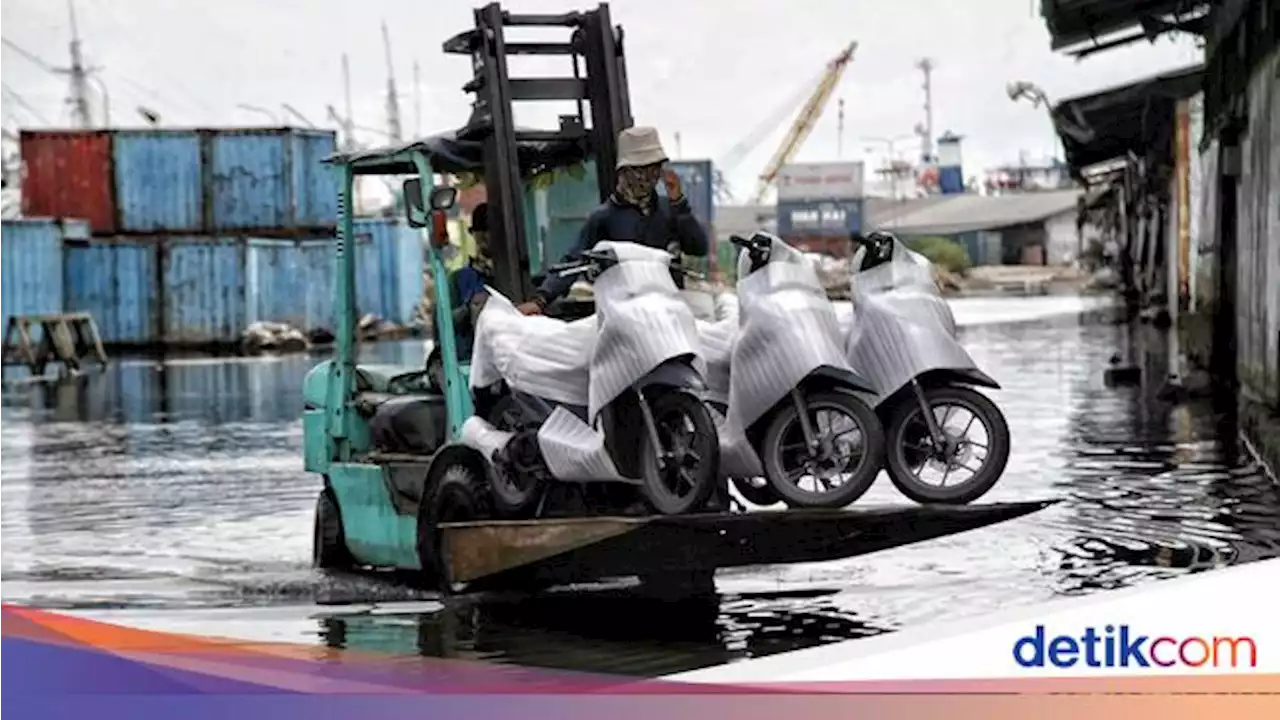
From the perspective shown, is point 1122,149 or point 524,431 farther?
point 1122,149

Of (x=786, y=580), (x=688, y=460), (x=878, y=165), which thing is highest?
(x=878, y=165)

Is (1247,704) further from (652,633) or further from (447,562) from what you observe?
(447,562)

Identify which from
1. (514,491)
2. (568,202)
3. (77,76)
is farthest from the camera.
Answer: (568,202)

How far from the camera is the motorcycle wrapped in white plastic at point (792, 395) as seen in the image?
5508mm

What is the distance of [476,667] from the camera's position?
5121 mm

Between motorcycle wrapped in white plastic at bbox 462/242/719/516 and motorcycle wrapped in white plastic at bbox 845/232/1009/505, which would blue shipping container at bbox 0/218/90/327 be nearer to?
motorcycle wrapped in white plastic at bbox 462/242/719/516

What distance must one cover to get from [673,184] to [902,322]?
25.9 inches

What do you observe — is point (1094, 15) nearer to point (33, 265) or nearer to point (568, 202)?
point (568, 202)

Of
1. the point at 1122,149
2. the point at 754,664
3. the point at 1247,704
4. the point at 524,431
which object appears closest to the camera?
the point at 1247,704

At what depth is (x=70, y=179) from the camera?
12258 millimetres

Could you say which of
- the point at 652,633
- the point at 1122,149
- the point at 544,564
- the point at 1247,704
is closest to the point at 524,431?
the point at 544,564

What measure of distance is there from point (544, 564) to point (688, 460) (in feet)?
1.56

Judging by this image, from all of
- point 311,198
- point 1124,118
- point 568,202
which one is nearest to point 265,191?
point 311,198

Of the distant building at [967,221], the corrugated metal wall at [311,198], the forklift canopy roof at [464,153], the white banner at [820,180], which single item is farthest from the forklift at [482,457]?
the corrugated metal wall at [311,198]
